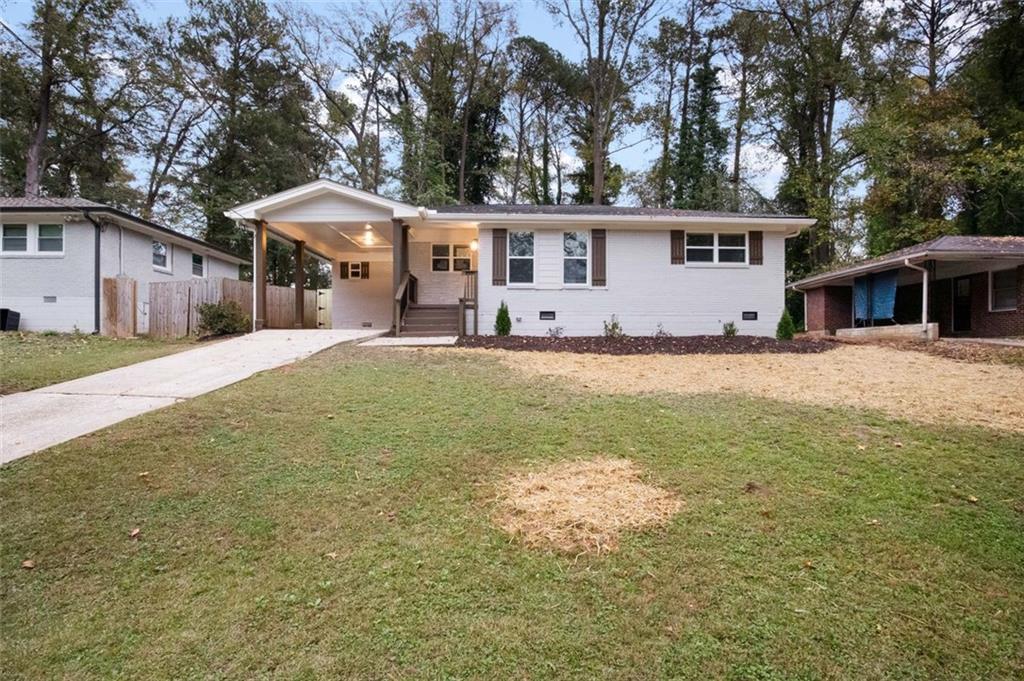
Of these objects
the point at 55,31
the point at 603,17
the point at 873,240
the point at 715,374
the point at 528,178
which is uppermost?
the point at 603,17

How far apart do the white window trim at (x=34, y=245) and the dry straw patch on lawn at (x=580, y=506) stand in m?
16.8

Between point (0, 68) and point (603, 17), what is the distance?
84.9 ft

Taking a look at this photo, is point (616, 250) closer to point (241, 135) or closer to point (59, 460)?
point (59, 460)

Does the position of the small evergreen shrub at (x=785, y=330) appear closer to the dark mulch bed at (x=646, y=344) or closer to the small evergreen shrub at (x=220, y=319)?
the dark mulch bed at (x=646, y=344)

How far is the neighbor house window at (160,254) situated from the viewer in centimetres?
1661

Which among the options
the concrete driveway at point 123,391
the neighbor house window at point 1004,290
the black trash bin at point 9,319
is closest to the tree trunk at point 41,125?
the black trash bin at point 9,319

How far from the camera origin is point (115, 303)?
14.1 meters

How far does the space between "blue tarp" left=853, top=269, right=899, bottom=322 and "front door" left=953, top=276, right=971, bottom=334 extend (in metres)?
1.71

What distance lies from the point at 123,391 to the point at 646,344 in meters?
9.71

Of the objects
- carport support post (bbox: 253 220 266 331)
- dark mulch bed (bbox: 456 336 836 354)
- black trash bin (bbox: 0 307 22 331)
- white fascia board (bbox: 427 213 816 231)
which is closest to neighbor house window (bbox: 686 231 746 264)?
white fascia board (bbox: 427 213 816 231)

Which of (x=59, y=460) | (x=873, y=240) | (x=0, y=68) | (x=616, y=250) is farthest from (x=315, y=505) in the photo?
(x=0, y=68)

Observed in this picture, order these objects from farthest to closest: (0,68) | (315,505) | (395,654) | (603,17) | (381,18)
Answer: (381,18) < (603,17) < (0,68) < (315,505) < (395,654)

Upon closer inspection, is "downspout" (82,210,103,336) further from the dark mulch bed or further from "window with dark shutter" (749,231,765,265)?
"window with dark shutter" (749,231,765,265)

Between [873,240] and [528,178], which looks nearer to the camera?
[873,240]
